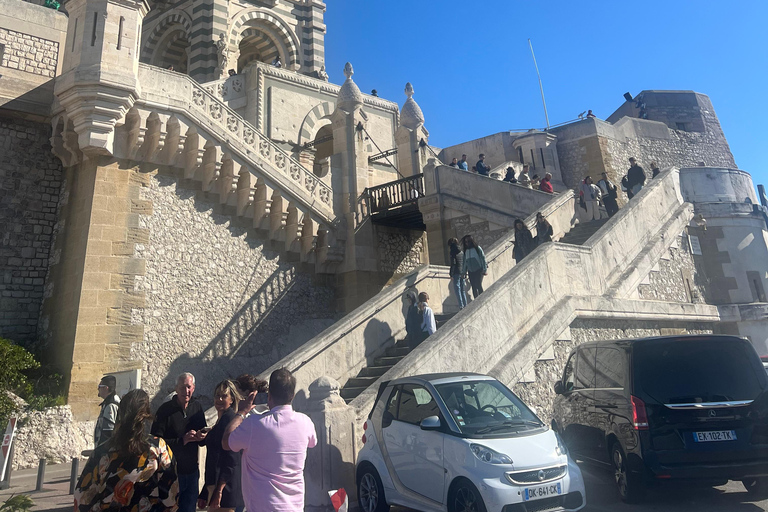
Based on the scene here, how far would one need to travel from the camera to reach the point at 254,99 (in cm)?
1805

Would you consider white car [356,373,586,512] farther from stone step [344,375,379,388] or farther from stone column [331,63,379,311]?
stone column [331,63,379,311]

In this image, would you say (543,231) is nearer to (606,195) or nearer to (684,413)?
(606,195)

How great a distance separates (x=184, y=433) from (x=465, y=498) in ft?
7.70

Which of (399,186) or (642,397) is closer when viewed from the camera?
(642,397)

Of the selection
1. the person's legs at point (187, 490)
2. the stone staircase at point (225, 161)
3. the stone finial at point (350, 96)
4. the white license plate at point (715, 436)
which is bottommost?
the person's legs at point (187, 490)

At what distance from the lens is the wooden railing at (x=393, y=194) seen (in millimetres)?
15875

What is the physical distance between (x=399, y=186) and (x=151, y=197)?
712 centimetres

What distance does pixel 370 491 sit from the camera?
5.40m

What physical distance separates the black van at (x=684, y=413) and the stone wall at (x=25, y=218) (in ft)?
39.2

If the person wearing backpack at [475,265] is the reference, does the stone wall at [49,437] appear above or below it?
below

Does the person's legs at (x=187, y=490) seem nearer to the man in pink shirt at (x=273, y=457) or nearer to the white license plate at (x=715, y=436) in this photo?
the man in pink shirt at (x=273, y=457)

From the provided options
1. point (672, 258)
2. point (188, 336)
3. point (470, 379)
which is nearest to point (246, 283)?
point (188, 336)

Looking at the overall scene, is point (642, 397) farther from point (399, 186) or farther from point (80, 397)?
point (399, 186)

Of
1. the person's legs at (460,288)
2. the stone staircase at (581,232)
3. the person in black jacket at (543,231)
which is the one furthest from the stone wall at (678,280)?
the person's legs at (460,288)
